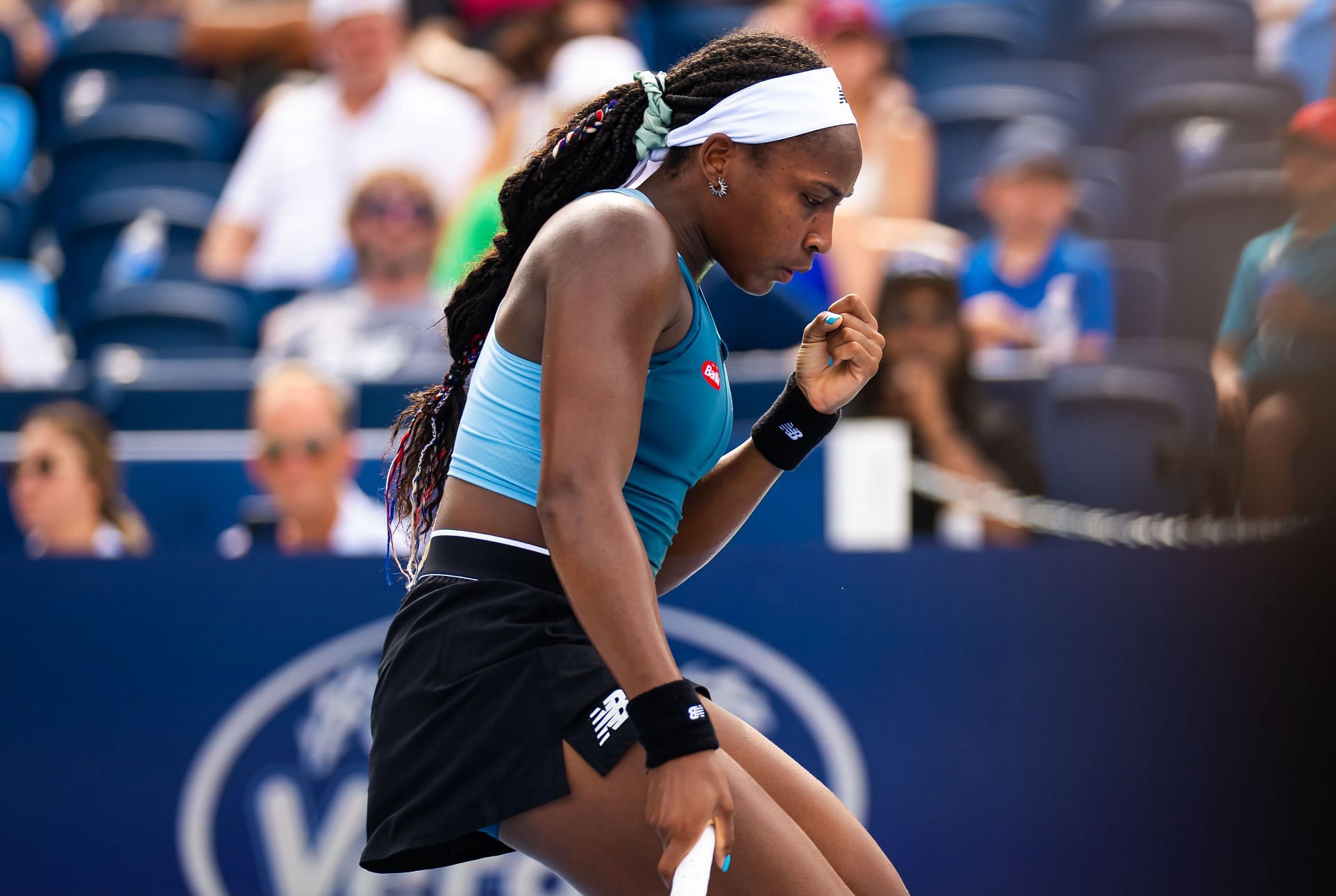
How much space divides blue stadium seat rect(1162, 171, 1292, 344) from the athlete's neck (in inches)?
136

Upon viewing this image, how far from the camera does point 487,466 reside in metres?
2.18

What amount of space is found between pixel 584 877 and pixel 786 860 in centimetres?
26

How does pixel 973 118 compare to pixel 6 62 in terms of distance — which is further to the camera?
pixel 6 62

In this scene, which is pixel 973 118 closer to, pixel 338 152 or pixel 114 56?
pixel 338 152

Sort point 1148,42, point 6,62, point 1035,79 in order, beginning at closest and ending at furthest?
1. point 1035,79
2. point 1148,42
3. point 6,62

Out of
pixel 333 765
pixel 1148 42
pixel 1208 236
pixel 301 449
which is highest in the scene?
pixel 1148 42

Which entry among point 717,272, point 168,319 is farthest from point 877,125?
point 168,319

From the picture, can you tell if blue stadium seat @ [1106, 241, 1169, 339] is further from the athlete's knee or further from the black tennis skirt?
the black tennis skirt

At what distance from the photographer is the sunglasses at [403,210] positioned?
18.6ft

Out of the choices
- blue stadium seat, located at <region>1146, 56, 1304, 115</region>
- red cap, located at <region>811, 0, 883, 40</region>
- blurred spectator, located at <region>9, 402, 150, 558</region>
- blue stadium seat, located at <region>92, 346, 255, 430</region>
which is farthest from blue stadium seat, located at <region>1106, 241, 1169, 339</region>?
blurred spectator, located at <region>9, 402, 150, 558</region>

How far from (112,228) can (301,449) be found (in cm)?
285

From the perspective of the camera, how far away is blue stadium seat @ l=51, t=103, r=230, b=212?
7.50 meters

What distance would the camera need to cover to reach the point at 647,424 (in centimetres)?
218

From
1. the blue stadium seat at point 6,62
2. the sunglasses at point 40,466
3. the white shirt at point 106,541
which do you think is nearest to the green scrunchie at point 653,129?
the white shirt at point 106,541
